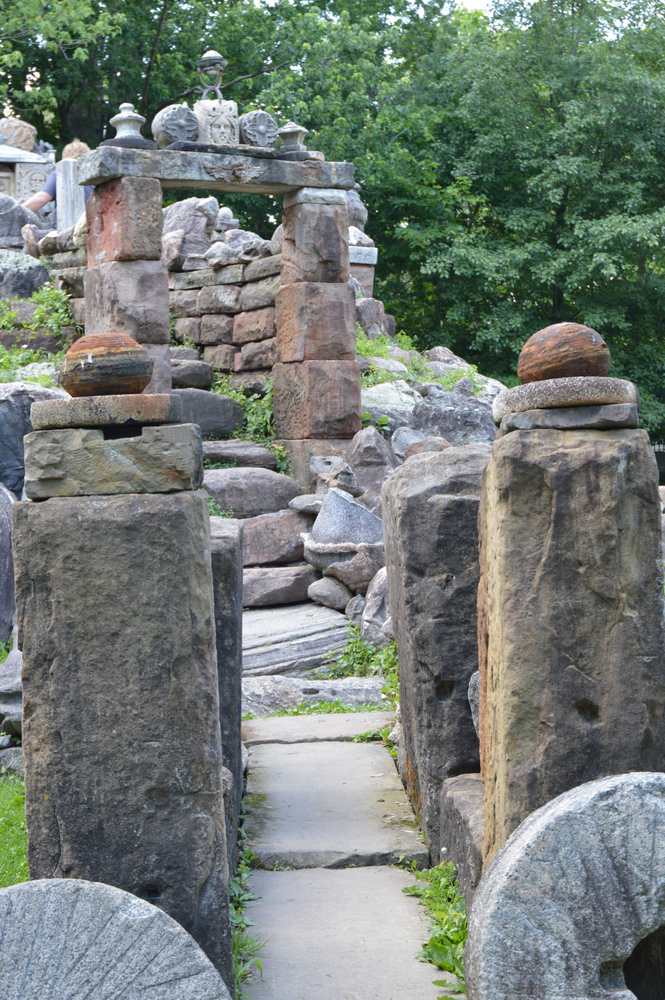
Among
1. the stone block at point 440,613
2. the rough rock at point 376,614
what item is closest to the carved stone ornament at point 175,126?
the rough rock at point 376,614

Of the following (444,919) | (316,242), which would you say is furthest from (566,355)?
(316,242)

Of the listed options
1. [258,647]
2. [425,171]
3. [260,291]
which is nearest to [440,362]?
[260,291]

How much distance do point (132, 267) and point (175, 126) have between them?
138cm

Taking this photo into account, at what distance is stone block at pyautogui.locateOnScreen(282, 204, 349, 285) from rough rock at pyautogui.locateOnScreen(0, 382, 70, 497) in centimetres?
307

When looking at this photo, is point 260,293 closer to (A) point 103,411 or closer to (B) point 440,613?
(B) point 440,613

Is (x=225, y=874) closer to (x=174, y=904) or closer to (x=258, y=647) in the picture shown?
(x=174, y=904)

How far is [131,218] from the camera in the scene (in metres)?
8.84

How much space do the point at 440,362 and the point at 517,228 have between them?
7621mm

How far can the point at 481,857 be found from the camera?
2.95 metres

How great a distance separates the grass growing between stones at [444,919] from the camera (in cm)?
288

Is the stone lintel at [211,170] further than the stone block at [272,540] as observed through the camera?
Result: Yes

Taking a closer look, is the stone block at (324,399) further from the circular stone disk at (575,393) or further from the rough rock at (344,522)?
the circular stone disk at (575,393)

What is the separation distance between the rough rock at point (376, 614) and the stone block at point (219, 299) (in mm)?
4767

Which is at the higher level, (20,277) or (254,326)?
(20,277)
